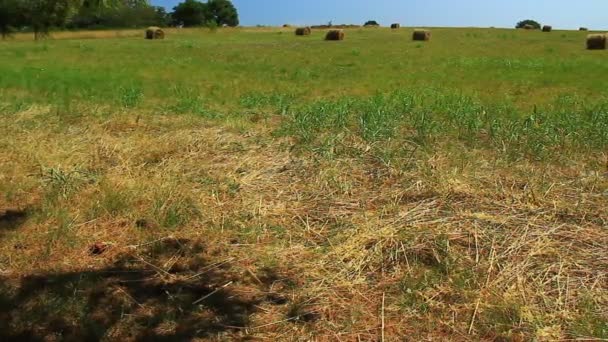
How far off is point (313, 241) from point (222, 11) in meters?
102

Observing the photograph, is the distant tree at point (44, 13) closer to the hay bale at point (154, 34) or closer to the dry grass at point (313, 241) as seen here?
the dry grass at point (313, 241)

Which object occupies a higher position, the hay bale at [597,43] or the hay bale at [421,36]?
the hay bale at [421,36]

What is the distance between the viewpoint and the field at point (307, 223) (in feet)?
11.1

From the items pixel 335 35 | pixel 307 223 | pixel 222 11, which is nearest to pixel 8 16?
pixel 307 223

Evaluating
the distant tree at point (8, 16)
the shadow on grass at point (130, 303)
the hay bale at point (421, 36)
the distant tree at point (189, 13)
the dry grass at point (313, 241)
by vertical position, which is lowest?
the shadow on grass at point (130, 303)

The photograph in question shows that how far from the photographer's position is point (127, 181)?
18.2ft

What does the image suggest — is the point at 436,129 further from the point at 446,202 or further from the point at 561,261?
the point at 561,261

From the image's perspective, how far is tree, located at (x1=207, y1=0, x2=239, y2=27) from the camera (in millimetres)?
99688

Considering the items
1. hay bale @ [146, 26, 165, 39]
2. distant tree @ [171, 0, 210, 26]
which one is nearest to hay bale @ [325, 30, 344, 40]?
hay bale @ [146, 26, 165, 39]

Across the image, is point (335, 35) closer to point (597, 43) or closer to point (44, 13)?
point (597, 43)

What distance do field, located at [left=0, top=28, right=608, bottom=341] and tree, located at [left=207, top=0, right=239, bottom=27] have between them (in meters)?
95.1

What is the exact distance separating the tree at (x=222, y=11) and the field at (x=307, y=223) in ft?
312

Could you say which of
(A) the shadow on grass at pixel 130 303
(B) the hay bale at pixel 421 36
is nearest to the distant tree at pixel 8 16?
(A) the shadow on grass at pixel 130 303

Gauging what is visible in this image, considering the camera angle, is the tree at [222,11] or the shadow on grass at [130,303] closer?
the shadow on grass at [130,303]
